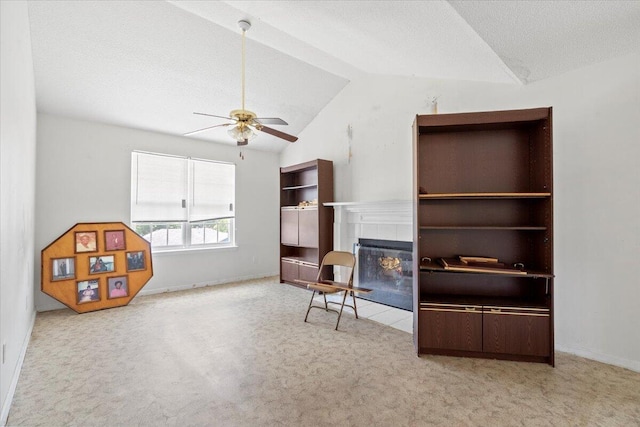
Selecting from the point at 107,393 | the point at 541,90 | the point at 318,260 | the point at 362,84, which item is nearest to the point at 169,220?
the point at 318,260

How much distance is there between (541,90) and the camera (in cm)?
282

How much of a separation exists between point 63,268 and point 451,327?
4.52m

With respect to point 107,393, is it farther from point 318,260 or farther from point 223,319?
point 318,260

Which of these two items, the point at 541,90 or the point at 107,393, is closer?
→ the point at 107,393

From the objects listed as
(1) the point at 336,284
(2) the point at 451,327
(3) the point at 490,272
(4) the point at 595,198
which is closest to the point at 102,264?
(1) the point at 336,284

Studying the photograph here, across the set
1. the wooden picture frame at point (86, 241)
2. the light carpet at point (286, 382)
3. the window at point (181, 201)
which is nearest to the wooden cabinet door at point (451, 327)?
the light carpet at point (286, 382)

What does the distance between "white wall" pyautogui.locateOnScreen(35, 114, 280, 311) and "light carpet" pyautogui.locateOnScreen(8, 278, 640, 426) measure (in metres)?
1.47

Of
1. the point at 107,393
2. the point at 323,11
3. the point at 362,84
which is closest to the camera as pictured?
the point at 107,393

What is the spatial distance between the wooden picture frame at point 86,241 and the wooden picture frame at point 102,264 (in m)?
0.13

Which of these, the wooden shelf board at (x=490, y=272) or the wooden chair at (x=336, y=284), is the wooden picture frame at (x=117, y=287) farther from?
the wooden shelf board at (x=490, y=272)

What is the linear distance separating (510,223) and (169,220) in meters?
4.70

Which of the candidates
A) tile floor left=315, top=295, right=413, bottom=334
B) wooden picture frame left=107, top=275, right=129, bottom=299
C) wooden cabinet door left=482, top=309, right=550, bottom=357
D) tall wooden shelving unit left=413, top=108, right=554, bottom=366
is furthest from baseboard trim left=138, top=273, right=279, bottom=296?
wooden cabinet door left=482, top=309, right=550, bottom=357

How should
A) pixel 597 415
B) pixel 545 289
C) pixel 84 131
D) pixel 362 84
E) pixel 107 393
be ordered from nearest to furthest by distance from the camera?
1. pixel 597 415
2. pixel 107 393
3. pixel 545 289
4. pixel 84 131
5. pixel 362 84

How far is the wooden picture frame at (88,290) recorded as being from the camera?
12.6ft
